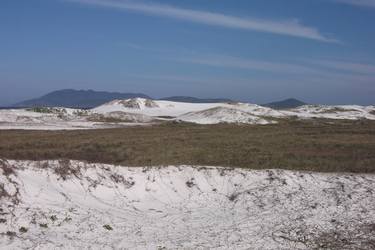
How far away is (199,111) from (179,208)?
76488 millimetres

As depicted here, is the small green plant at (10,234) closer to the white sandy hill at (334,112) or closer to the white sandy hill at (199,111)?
the white sandy hill at (199,111)

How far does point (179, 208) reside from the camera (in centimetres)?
2294

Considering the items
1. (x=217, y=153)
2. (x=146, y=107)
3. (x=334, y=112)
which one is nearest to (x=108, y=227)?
(x=217, y=153)

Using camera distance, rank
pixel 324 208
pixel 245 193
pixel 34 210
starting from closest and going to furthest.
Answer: pixel 34 210 → pixel 324 208 → pixel 245 193

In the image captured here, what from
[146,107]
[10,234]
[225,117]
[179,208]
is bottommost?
[179,208]

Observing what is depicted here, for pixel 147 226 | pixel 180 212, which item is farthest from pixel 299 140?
pixel 147 226

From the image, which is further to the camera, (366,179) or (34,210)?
(366,179)

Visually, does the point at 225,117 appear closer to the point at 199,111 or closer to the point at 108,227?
the point at 199,111

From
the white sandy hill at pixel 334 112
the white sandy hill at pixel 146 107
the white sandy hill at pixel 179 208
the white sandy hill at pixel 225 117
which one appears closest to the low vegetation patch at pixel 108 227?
the white sandy hill at pixel 179 208

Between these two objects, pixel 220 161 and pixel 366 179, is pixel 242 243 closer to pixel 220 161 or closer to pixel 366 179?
pixel 366 179

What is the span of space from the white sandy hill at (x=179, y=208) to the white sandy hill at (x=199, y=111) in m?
52.9

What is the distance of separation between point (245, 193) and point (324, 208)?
396cm

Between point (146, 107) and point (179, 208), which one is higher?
point (146, 107)

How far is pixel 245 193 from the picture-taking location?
24297mm
